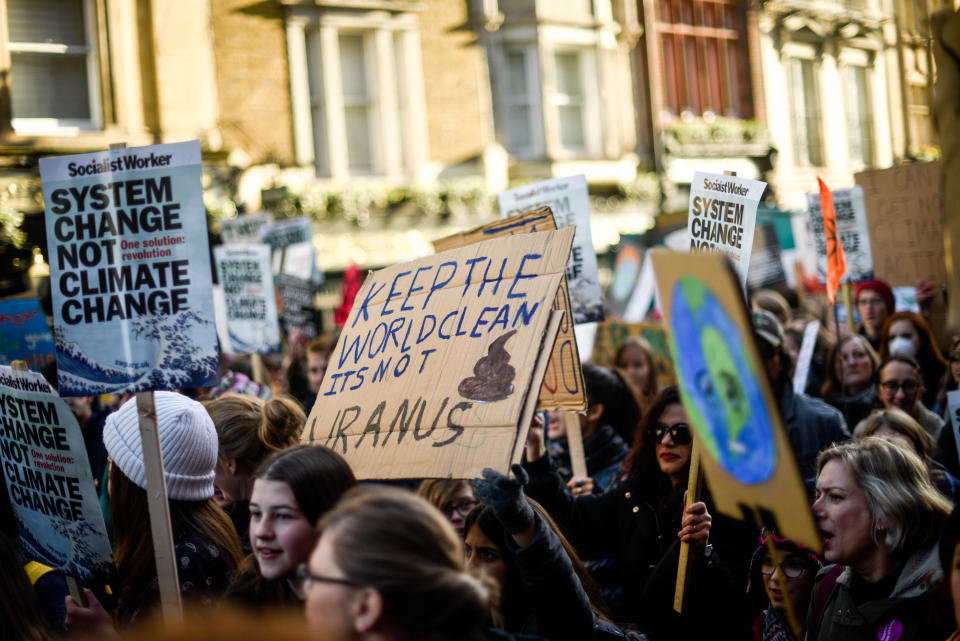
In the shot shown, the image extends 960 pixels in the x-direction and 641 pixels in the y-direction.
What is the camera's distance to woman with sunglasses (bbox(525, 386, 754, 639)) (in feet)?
11.5

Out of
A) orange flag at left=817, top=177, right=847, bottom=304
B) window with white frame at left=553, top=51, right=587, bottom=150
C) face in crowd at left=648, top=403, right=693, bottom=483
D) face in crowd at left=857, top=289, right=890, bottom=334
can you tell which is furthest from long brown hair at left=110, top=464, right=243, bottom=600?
window with white frame at left=553, top=51, right=587, bottom=150

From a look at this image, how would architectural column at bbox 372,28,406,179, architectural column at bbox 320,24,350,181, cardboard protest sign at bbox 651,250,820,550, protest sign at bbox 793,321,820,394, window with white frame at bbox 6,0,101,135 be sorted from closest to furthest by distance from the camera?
1. cardboard protest sign at bbox 651,250,820,550
2. protest sign at bbox 793,321,820,394
3. window with white frame at bbox 6,0,101,135
4. architectural column at bbox 320,24,350,181
5. architectural column at bbox 372,28,406,179

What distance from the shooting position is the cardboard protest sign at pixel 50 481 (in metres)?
3.29

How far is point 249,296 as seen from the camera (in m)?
8.85

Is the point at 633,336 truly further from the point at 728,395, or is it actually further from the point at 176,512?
the point at 728,395

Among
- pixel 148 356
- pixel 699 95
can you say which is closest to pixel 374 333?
pixel 148 356

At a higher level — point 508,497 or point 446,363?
point 446,363

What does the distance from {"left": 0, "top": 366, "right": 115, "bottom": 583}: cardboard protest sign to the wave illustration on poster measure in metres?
0.11

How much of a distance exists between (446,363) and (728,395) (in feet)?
3.60

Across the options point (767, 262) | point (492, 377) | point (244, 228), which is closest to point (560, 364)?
point (492, 377)

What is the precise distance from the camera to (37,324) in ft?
18.4

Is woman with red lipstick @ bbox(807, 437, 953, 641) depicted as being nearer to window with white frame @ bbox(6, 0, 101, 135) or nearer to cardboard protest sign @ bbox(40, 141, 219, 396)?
cardboard protest sign @ bbox(40, 141, 219, 396)

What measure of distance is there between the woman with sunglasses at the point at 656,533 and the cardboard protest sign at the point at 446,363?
0.81m

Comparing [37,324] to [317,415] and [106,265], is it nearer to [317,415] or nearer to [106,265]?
[106,265]
